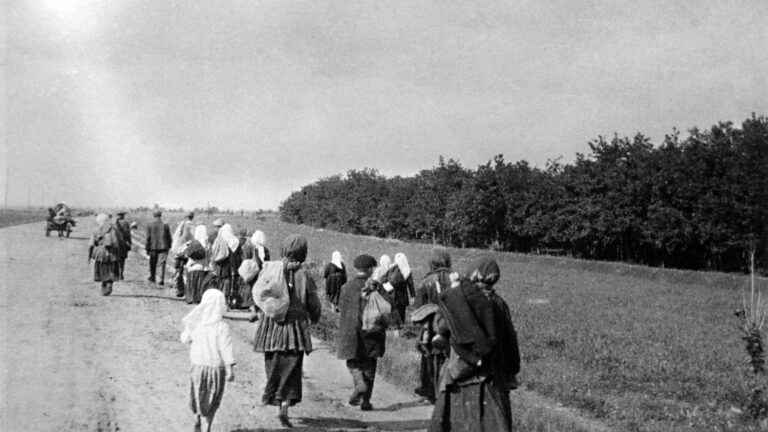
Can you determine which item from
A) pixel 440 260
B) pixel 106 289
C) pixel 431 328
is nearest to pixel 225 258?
pixel 106 289

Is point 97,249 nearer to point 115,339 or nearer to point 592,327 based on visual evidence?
point 115,339

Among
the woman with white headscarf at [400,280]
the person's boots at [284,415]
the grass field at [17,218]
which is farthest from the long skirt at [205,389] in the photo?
the grass field at [17,218]

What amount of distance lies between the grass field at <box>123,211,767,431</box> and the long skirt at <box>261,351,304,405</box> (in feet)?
9.15

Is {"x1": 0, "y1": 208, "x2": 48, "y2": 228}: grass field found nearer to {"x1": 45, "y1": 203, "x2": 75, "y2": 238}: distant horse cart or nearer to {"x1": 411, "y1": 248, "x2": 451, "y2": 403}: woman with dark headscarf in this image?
{"x1": 45, "y1": 203, "x2": 75, "y2": 238}: distant horse cart

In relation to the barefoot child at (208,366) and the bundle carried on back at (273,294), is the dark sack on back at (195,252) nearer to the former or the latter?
the bundle carried on back at (273,294)

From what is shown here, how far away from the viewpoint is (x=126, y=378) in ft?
30.9

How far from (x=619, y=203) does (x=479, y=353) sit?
3321cm

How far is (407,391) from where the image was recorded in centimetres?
1016

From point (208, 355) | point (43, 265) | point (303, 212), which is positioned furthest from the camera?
point (303, 212)

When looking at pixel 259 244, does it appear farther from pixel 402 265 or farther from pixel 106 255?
pixel 106 255

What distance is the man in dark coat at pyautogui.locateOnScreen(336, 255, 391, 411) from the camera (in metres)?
8.50

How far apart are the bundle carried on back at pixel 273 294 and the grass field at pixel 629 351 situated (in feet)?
10.5

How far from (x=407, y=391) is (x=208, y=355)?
3935 millimetres

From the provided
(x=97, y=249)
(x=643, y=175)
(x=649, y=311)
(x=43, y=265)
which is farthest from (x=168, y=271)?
(x=643, y=175)
